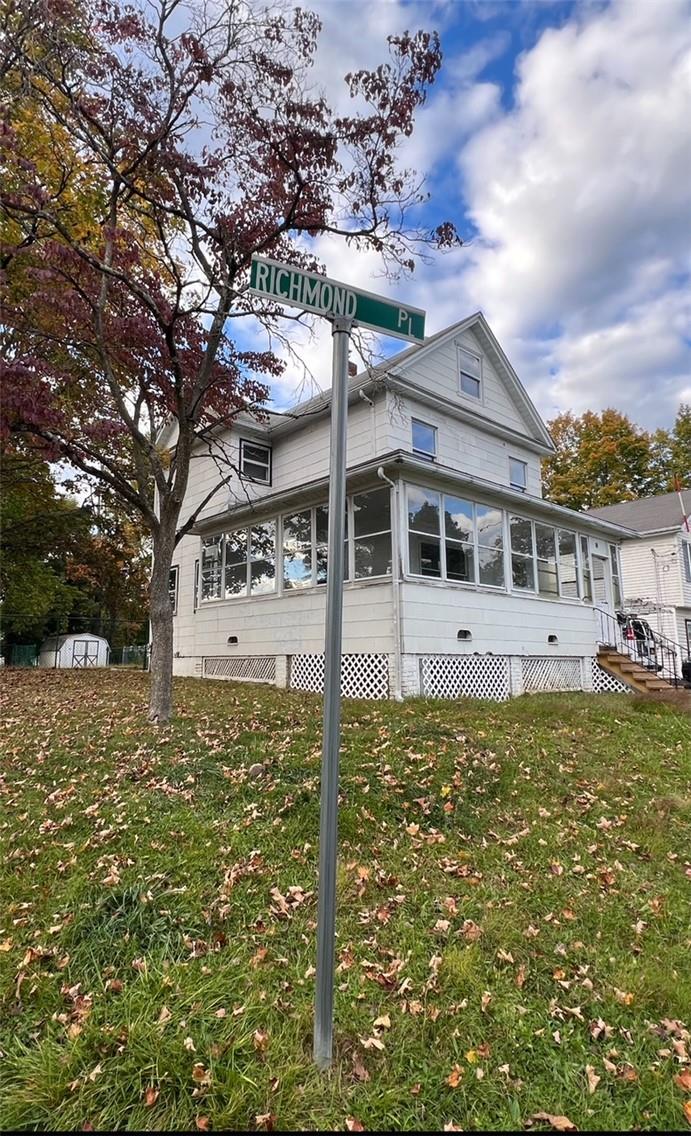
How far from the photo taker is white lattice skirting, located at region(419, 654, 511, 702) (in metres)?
10.2

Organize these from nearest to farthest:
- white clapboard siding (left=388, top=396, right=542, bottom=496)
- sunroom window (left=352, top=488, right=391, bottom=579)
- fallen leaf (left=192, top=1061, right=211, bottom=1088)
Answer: fallen leaf (left=192, top=1061, right=211, bottom=1088) → sunroom window (left=352, top=488, right=391, bottom=579) → white clapboard siding (left=388, top=396, right=542, bottom=496)

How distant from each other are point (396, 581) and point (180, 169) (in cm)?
678

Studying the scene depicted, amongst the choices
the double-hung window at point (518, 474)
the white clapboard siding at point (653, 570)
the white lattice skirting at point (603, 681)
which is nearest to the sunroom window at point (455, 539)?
the double-hung window at point (518, 474)

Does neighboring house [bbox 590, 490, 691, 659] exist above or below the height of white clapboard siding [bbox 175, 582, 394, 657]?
above

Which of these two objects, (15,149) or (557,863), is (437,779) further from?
(15,149)

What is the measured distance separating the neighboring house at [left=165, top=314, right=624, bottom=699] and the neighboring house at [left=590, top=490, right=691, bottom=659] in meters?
7.26

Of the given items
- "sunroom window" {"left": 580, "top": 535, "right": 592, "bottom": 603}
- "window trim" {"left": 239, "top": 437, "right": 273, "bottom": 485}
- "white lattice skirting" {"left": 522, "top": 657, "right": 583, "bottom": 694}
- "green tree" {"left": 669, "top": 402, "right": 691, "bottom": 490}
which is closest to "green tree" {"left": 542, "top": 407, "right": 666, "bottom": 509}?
"green tree" {"left": 669, "top": 402, "right": 691, "bottom": 490}

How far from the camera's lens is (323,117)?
7.88 meters

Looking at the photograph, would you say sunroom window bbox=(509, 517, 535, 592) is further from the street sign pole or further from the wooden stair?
the street sign pole

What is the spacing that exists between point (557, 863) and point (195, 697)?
7.05 m

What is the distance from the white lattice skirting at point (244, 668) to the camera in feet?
41.5

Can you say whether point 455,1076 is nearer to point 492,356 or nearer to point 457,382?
point 457,382

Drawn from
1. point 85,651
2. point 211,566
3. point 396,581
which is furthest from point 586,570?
point 85,651

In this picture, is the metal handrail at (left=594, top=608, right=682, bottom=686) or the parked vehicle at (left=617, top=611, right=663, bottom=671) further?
the parked vehicle at (left=617, top=611, right=663, bottom=671)
